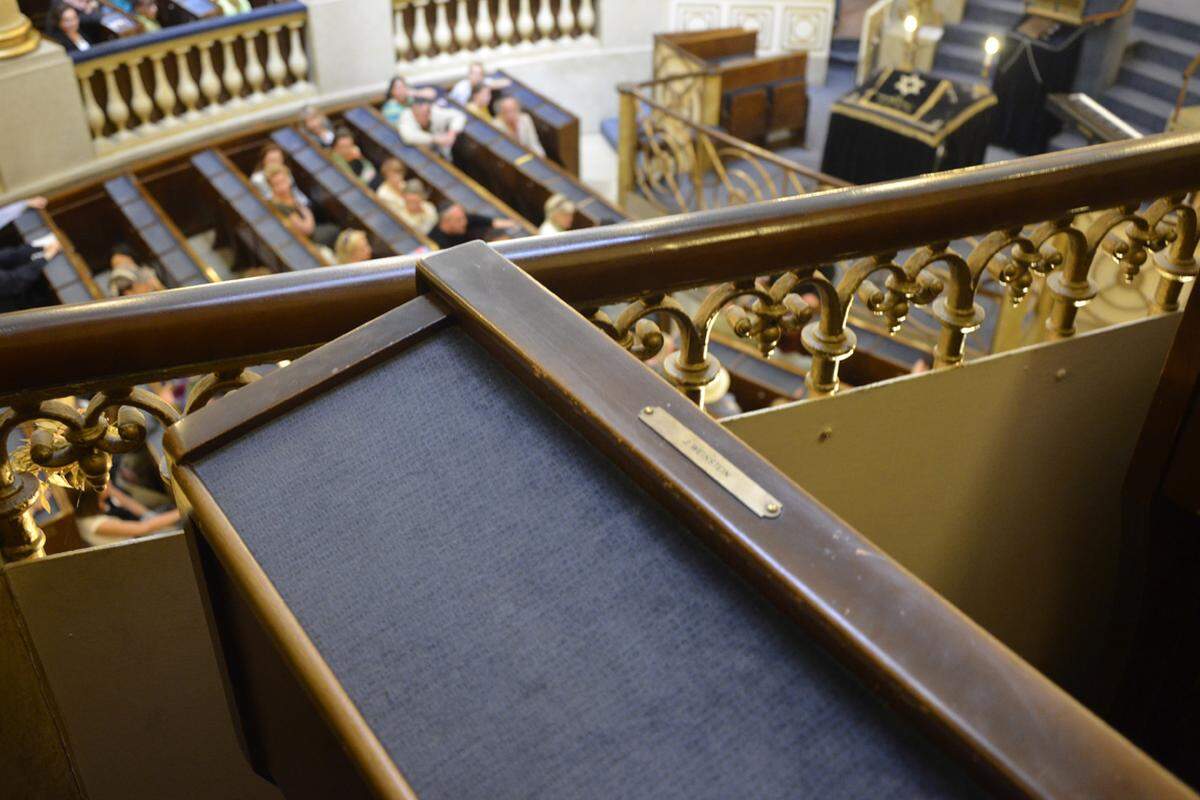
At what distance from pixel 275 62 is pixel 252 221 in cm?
261

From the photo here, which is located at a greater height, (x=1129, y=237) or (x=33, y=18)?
(x=1129, y=237)

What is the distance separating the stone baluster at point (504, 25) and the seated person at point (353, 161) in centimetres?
269

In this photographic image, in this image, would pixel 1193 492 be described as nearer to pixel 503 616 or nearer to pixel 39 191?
pixel 503 616

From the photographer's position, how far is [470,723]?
3.02 ft

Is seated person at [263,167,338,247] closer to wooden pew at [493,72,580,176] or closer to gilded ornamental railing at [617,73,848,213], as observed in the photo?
wooden pew at [493,72,580,176]

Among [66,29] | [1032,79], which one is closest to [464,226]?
[66,29]

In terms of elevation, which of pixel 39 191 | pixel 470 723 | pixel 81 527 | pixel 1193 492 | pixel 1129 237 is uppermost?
pixel 470 723

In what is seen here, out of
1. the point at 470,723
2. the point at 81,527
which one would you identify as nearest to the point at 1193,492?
the point at 470,723

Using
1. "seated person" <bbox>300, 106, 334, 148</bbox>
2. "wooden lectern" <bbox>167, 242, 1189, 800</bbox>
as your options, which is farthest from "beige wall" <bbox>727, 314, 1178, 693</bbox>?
"seated person" <bbox>300, 106, 334, 148</bbox>

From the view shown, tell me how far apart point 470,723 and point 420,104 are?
8.67 meters

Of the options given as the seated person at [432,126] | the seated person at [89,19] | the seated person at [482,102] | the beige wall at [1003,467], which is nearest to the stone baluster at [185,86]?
the seated person at [89,19]

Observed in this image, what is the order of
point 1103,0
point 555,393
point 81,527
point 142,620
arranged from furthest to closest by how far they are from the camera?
point 1103,0 < point 81,527 < point 142,620 < point 555,393

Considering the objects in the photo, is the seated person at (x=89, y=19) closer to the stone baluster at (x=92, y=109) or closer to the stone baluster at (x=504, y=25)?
the stone baluster at (x=92, y=109)

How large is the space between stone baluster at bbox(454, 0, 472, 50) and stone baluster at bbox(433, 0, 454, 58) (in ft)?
0.24
